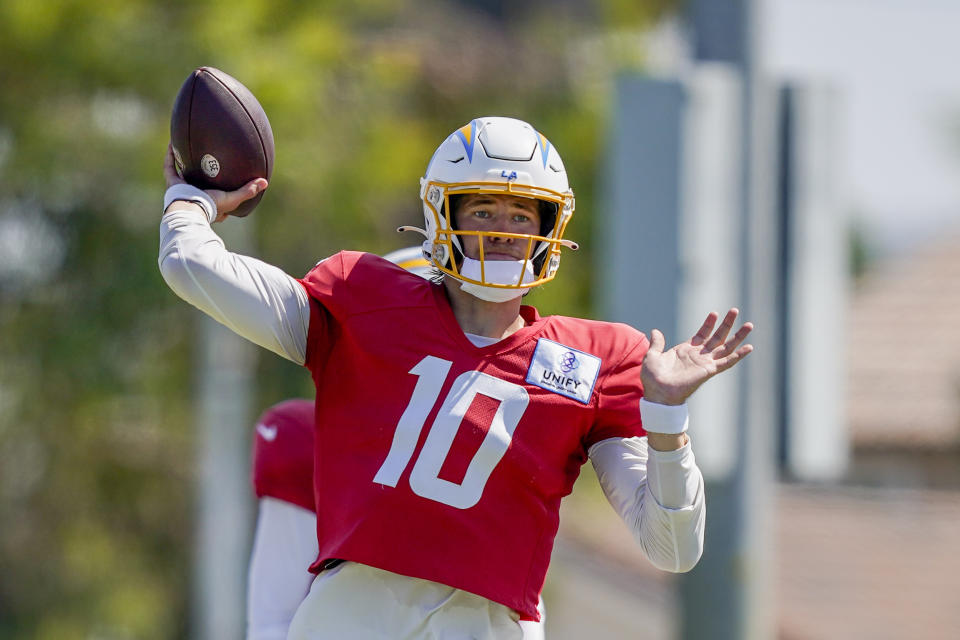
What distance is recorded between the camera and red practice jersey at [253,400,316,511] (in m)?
4.24

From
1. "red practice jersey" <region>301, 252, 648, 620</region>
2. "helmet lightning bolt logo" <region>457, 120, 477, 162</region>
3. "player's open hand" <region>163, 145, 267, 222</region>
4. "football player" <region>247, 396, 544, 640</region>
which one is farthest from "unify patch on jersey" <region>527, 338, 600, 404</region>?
"football player" <region>247, 396, 544, 640</region>

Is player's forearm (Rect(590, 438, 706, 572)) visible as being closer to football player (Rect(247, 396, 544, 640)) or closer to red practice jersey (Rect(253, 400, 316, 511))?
football player (Rect(247, 396, 544, 640))

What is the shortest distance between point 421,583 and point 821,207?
2.77 metres

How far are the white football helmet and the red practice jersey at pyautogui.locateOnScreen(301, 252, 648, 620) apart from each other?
12 centimetres

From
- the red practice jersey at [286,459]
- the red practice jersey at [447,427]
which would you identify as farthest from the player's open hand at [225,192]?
the red practice jersey at [286,459]

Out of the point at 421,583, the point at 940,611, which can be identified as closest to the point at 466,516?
the point at 421,583

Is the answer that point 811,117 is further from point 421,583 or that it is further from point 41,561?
point 41,561

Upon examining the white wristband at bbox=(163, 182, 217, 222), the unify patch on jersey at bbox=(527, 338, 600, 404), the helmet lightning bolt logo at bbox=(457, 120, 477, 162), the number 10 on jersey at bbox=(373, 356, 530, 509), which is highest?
the helmet lightning bolt logo at bbox=(457, 120, 477, 162)

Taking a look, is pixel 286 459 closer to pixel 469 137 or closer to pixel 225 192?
pixel 225 192

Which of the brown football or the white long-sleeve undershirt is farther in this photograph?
the brown football

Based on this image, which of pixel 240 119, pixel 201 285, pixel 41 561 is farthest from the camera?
pixel 41 561

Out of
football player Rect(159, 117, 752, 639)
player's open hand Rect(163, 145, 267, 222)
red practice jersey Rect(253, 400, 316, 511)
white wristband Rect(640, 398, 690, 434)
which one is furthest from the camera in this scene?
red practice jersey Rect(253, 400, 316, 511)

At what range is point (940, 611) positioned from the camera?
12.5m

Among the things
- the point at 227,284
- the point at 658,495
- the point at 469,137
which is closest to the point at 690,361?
the point at 658,495
